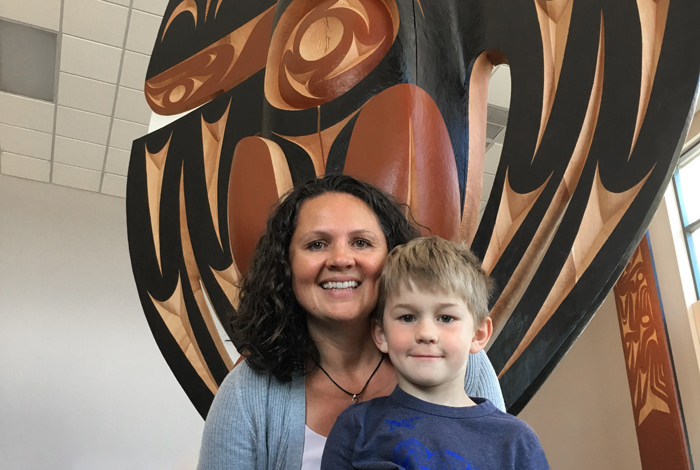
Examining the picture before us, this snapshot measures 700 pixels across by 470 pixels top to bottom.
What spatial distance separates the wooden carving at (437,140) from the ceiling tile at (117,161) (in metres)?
3.82

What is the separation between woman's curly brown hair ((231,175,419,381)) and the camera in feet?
3.76

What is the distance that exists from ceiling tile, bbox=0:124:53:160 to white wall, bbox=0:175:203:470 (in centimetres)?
44

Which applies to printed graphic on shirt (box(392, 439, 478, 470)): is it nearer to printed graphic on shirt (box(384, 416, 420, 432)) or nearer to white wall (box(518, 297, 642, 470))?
printed graphic on shirt (box(384, 416, 420, 432))

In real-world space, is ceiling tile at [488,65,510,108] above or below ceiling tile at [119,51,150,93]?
above

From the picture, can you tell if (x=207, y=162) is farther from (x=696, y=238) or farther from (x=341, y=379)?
(x=696, y=238)

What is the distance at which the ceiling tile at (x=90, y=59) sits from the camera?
461 centimetres

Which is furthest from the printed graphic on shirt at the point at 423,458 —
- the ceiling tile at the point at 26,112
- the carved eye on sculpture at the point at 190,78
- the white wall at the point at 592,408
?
the ceiling tile at the point at 26,112

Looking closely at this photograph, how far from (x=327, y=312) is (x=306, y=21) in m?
0.78

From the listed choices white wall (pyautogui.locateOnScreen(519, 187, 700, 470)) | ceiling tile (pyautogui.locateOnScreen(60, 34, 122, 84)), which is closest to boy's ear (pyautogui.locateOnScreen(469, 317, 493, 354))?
white wall (pyautogui.locateOnScreen(519, 187, 700, 470))

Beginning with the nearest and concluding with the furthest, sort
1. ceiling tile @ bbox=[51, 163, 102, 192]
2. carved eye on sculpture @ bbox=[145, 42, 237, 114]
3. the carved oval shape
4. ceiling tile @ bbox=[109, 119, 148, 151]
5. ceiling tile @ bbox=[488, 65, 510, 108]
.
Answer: the carved oval shape → carved eye on sculpture @ bbox=[145, 42, 237, 114] → ceiling tile @ bbox=[488, 65, 510, 108] → ceiling tile @ bbox=[109, 119, 148, 151] → ceiling tile @ bbox=[51, 163, 102, 192]

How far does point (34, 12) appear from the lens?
4.37 meters

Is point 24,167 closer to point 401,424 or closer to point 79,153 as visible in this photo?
point 79,153

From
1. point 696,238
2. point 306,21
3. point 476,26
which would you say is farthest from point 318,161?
point 696,238

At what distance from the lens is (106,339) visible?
5812 millimetres
